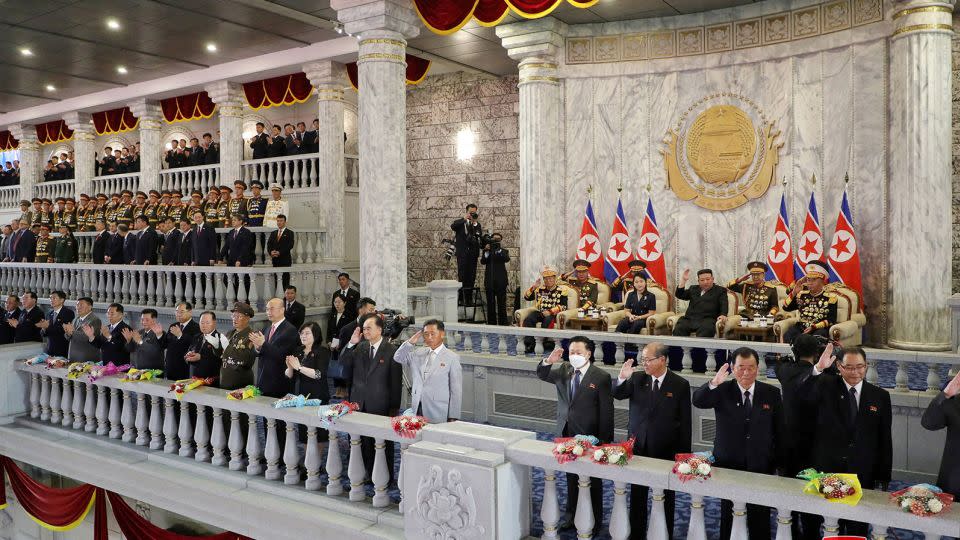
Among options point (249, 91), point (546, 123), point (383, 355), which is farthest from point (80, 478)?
point (249, 91)

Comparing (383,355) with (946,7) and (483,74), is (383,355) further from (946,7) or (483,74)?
(483,74)

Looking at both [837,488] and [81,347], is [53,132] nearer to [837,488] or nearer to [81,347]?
[81,347]

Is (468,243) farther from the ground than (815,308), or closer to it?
farther from the ground

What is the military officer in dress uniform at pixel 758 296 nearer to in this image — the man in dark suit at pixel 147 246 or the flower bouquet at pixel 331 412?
the flower bouquet at pixel 331 412

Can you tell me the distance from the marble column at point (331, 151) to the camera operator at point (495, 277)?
2607 mm

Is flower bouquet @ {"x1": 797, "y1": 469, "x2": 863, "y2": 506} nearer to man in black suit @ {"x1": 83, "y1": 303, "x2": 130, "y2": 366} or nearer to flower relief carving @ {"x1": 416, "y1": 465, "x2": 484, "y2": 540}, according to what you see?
flower relief carving @ {"x1": 416, "y1": 465, "x2": 484, "y2": 540}

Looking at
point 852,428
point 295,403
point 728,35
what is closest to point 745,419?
point 852,428

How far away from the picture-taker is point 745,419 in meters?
4.29

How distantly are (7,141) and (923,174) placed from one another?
2241cm

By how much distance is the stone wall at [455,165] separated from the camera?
45.8 feet

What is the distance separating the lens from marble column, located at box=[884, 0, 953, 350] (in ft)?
27.5

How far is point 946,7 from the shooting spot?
837 cm

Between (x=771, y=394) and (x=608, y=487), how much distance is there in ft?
5.44

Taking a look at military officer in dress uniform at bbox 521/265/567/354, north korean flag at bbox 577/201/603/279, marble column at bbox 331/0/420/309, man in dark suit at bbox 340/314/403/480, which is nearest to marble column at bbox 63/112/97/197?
marble column at bbox 331/0/420/309
